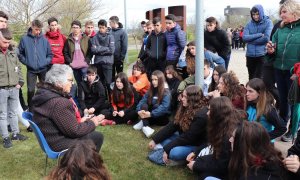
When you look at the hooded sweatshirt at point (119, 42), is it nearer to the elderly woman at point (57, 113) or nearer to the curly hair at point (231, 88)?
the curly hair at point (231, 88)

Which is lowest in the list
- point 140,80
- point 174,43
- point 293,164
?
point 293,164

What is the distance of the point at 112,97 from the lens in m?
6.32

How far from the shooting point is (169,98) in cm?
584

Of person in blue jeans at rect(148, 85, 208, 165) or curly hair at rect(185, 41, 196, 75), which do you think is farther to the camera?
curly hair at rect(185, 41, 196, 75)

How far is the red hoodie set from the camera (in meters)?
6.60

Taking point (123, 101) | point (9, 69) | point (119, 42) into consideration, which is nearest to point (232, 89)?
point (123, 101)

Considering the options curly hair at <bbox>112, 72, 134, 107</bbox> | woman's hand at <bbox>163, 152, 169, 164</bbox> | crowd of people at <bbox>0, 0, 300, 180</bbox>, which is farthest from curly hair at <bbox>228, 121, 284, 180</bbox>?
curly hair at <bbox>112, 72, 134, 107</bbox>

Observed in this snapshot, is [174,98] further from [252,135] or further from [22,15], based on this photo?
[22,15]

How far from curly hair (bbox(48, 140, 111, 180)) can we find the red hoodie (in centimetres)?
477

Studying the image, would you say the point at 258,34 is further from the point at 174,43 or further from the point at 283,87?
the point at 174,43

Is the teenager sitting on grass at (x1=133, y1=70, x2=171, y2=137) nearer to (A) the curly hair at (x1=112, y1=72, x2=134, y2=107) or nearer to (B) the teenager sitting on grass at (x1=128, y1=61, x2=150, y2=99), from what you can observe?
(A) the curly hair at (x1=112, y1=72, x2=134, y2=107)

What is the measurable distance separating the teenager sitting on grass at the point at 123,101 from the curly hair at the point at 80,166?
12.5ft

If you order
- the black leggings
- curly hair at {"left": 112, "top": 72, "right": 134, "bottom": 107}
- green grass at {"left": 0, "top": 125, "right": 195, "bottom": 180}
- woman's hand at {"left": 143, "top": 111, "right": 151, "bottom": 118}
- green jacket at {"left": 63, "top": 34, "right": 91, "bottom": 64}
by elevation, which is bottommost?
green grass at {"left": 0, "top": 125, "right": 195, "bottom": 180}

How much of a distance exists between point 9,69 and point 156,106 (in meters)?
2.47
